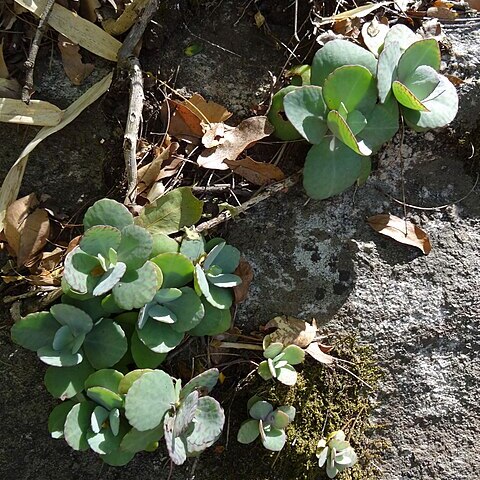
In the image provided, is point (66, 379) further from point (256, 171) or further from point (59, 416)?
point (256, 171)

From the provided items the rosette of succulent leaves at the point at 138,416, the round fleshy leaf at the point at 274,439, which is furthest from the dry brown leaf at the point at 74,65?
the round fleshy leaf at the point at 274,439

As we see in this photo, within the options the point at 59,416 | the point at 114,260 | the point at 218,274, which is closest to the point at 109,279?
the point at 114,260

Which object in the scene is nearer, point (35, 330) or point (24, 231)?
point (35, 330)

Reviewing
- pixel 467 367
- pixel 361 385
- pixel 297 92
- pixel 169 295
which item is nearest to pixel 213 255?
pixel 169 295

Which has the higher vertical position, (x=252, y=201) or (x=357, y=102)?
(x=357, y=102)

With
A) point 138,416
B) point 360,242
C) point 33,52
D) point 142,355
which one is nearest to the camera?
point 138,416

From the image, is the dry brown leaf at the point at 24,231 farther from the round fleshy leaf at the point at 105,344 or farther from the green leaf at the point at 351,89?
the green leaf at the point at 351,89
